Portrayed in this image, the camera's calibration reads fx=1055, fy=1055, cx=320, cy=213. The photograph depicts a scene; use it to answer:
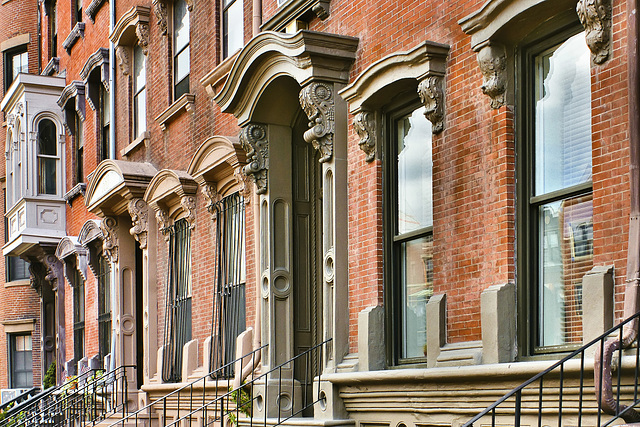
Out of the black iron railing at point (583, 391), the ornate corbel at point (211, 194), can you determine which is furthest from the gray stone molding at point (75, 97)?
the black iron railing at point (583, 391)

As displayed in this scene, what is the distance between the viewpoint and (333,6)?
11.6 m

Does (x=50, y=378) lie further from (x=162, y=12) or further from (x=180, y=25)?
(x=180, y=25)

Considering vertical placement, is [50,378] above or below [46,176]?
below

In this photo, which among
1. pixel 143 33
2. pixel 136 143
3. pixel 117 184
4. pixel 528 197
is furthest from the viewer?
pixel 136 143

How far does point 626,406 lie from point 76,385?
45.0ft

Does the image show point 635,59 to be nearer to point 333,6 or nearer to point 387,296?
point 387,296

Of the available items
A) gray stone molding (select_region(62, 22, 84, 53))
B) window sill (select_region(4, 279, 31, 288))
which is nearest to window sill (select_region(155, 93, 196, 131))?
gray stone molding (select_region(62, 22, 84, 53))

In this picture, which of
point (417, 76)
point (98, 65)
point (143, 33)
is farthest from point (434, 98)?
point (98, 65)

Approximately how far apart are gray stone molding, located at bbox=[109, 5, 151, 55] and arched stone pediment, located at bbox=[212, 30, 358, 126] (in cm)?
593

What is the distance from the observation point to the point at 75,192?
22438mm

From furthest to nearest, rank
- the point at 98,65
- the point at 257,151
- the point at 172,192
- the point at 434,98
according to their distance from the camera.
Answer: the point at 98,65, the point at 172,192, the point at 257,151, the point at 434,98

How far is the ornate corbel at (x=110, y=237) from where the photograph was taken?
61.7 ft

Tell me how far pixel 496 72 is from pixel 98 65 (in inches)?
531

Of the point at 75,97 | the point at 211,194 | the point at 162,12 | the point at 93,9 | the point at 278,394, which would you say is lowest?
the point at 278,394
